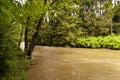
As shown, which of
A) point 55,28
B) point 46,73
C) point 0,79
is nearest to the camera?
point 0,79

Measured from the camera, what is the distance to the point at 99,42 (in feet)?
87.0

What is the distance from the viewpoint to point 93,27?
29.3 metres

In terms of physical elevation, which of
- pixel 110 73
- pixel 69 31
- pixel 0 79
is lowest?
pixel 110 73

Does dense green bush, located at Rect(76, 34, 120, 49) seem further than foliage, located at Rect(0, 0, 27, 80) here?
Yes

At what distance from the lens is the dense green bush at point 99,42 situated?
2533 cm

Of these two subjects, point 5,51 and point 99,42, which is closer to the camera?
point 5,51

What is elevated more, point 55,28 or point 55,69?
point 55,28

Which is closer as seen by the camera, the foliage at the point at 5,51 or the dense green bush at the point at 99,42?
the foliage at the point at 5,51

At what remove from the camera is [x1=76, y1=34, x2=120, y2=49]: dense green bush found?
83.1 feet

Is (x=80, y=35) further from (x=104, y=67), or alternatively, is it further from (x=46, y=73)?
(x=46, y=73)

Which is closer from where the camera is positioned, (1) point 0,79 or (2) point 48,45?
(1) point 0,79

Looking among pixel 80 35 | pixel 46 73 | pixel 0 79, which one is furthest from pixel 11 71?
pixel 80 35

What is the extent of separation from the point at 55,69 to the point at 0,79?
821 centimetres

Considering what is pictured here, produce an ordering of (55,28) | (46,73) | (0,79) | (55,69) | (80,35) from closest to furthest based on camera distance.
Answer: (0,79), (46,73), (55,69), (55,28), (80,35)
